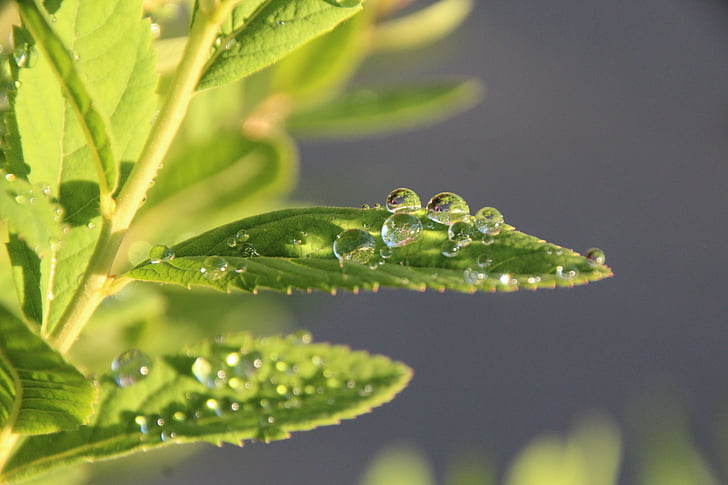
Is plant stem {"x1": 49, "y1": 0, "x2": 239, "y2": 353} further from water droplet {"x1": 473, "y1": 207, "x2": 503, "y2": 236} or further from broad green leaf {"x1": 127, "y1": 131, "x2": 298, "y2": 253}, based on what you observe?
broad green leaf {"x1": 127, "y1": 131, "x2": 298, "y2": 253}

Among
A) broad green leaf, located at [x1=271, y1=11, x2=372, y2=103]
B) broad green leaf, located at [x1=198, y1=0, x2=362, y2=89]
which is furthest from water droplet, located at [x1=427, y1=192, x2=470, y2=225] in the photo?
broad green leaf, located at [x1=271, y1=11, x2=372, y2=103]

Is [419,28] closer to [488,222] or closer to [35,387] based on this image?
[488,222]

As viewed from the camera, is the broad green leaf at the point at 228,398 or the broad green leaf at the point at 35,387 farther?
the broad green leaf at the point at 228,398

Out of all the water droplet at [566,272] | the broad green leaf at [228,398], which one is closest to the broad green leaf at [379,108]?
the broad green leaf at [228,398]

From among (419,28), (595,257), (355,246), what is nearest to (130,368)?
(355,246)

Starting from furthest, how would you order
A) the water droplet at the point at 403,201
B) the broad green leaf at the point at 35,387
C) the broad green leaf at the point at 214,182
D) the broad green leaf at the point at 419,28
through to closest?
1. the broad green leaf at the point at 419,28
2. the broad green leaf at the point at 214,182
3. the water droplet at the point at 403,201
4. the broad green leaf at the point at 35,387

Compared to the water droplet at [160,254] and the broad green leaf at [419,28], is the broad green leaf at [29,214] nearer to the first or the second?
the water droplet at [160,254]
